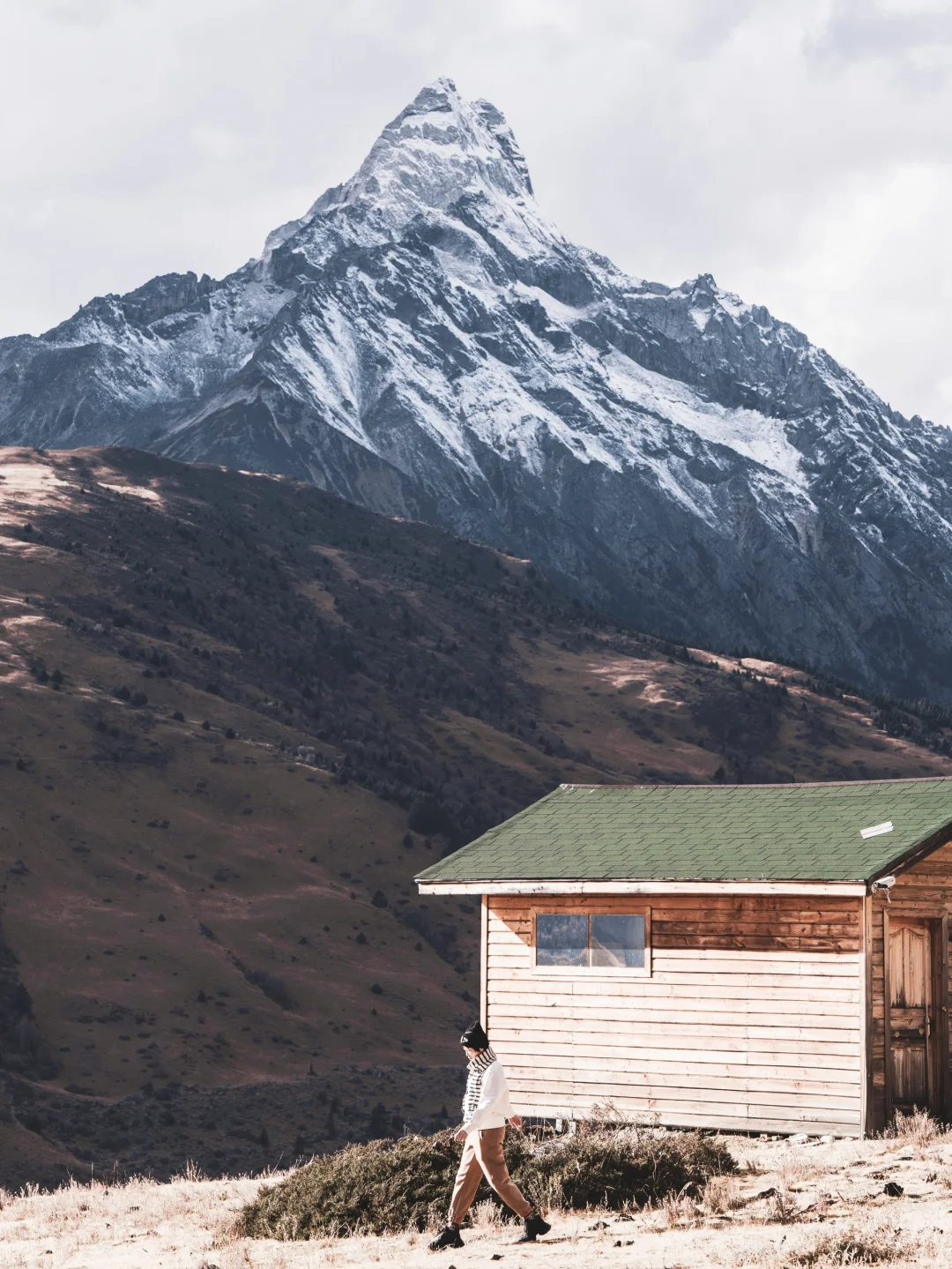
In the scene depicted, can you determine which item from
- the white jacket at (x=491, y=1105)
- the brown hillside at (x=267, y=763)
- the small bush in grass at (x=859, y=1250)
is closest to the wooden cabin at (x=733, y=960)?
the small bush in grass at (x=859, y=1250)

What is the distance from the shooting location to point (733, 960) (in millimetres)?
20219

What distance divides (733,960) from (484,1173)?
6977mm

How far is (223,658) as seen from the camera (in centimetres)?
10412

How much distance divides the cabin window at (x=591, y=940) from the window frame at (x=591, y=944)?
1 centimetres

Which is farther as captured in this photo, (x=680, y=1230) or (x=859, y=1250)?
(x=680, y=1230)

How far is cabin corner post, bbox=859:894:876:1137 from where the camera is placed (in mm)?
18953

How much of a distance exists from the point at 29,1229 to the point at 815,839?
9.99 meters

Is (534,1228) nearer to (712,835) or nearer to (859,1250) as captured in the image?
(859,1250)

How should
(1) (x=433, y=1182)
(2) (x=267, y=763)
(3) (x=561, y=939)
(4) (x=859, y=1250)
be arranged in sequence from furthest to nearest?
(2) (x=267, y=763) → (3) (x=561, y=939) → (1) (x=433, y=1182) → (4) (x=859, y=1250)

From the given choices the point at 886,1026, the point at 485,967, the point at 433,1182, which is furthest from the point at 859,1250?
the point at 485,967

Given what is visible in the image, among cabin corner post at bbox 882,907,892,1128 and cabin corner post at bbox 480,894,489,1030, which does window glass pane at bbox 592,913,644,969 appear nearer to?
cabin corner post at bbox 480,894,489,1030

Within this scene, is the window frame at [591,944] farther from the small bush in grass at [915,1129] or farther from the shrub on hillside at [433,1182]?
the shrub on hillside at [433,1182]

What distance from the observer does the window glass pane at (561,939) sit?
70.3ft

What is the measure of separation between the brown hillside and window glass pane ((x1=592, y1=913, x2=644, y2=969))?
101 ft
